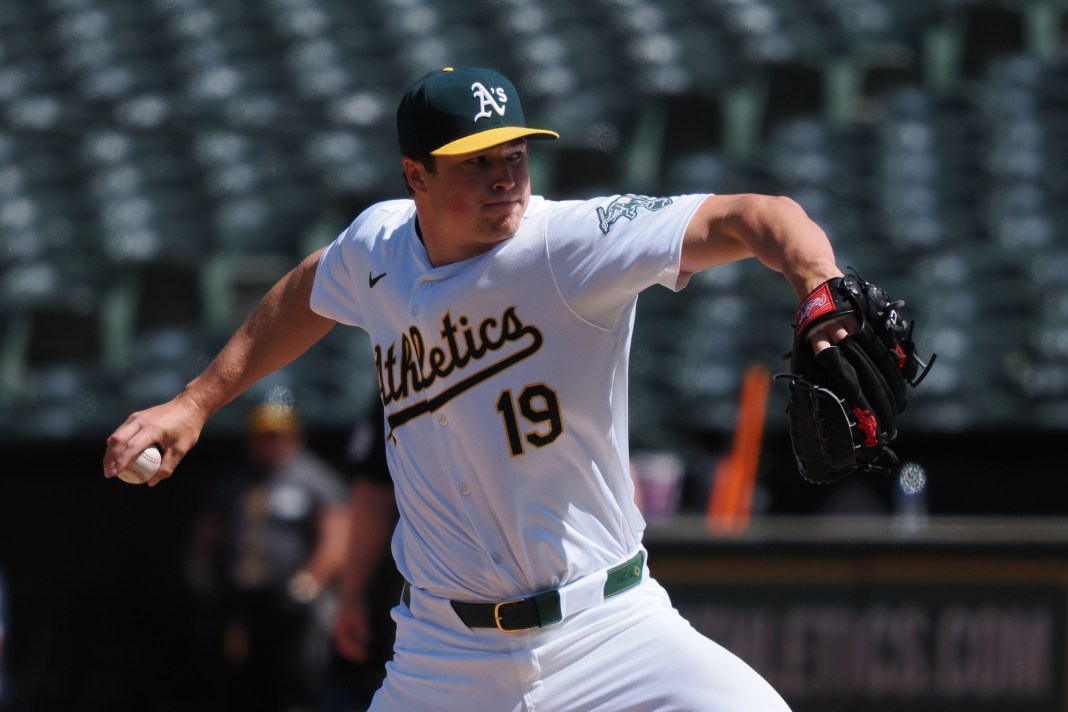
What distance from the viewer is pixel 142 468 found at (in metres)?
3.05

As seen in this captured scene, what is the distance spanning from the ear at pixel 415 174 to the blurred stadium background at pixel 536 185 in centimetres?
521

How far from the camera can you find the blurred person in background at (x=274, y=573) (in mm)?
7297

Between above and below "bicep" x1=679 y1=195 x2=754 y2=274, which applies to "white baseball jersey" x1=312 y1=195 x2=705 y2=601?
below

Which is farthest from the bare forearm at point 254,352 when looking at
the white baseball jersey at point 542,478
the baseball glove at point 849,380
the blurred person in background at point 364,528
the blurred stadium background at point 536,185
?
the blurred stadium background at point 536,185

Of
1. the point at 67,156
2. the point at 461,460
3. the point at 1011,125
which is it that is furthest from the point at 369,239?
the point at 1011,125

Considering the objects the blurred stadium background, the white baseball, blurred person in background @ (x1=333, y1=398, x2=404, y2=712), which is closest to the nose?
the white baseball

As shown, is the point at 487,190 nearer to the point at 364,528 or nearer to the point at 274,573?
the point at 364,528

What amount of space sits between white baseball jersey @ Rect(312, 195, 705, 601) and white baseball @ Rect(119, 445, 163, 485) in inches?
20.5

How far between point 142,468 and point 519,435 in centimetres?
76

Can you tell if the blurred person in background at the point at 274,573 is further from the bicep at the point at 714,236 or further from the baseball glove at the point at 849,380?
the baseball glove at the point at 849,380

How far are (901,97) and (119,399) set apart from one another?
560 centimetres

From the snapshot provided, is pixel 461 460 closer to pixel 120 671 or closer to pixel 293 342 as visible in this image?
pixel 293 342

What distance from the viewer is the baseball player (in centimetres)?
291

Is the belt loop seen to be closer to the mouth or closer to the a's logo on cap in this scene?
the mouth
